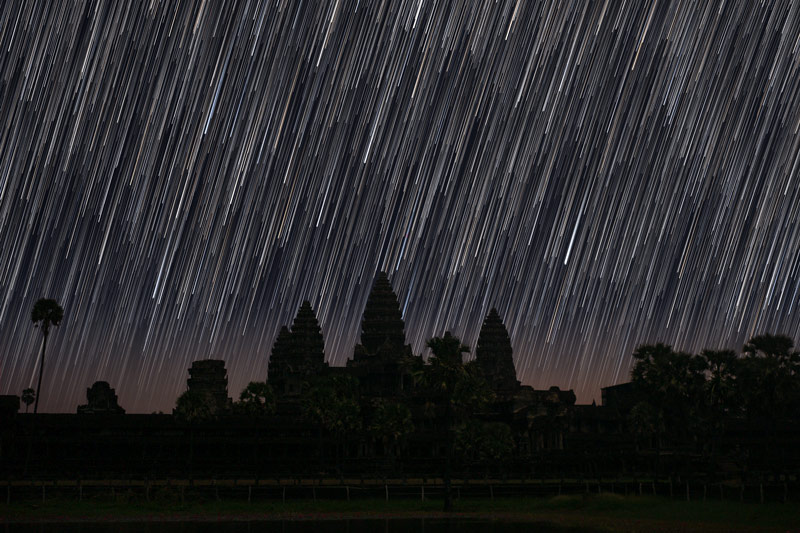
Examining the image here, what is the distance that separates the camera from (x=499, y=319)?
189m

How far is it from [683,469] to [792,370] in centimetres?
2006

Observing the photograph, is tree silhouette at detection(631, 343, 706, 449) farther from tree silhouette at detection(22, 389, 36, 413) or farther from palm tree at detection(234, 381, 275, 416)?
tree silhouette at detection(22, 389, 36, 413)

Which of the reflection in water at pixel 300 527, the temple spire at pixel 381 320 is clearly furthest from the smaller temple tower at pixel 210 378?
the reflection in water at pixel 300 527

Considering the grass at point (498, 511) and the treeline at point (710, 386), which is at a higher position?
the treeline at point (710, 386)

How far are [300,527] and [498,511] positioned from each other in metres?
17.5

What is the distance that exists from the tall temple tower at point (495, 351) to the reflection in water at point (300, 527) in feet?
394

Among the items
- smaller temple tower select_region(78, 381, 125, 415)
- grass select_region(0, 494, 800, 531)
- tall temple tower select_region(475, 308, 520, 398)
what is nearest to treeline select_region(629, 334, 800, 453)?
grass select_region(0, 494, 800, 531)

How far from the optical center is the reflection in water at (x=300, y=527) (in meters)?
50.5

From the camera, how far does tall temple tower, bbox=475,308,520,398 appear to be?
180m

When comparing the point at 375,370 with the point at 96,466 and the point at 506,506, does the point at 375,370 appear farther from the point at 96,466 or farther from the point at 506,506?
the point at 506,506

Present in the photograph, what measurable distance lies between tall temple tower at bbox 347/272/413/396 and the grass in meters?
91.6

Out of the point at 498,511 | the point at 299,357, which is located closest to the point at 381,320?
the point at 299,357

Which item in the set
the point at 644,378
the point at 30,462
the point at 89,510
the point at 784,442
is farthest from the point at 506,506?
the point at 784,442

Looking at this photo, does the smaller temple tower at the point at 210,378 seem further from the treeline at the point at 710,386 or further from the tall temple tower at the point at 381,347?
the treeline at the point at 710,386
